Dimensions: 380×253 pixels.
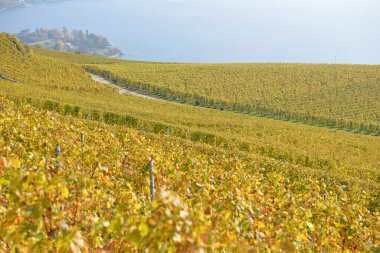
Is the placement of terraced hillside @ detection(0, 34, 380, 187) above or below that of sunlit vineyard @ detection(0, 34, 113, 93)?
below

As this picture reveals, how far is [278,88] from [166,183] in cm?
5736

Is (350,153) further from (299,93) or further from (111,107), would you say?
(299,93)

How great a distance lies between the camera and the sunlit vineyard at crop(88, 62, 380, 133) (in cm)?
5112

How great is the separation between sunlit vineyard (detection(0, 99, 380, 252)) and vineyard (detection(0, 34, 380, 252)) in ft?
0.08

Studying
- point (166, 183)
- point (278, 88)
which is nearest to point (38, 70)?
point (278, 88)

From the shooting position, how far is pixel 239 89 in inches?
2466

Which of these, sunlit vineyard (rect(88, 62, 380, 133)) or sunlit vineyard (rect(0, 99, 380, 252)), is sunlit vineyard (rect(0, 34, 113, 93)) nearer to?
sunlit vineyard (rect(88, 62, 380, 133))

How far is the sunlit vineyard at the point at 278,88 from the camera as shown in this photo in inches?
2013

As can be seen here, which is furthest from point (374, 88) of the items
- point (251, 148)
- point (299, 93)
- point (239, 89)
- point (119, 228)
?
point (119, 228)

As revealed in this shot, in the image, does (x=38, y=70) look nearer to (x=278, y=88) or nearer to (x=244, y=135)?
(x=278, y=88)

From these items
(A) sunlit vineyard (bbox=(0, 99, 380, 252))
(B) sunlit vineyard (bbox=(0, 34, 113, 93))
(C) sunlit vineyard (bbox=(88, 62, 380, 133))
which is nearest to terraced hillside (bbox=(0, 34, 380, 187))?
(A) sunlit vineyard (bbox=(0, 99, 380, 252))

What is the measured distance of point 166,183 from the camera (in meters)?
8.76

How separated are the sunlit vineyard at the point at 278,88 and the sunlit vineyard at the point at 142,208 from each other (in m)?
35.1

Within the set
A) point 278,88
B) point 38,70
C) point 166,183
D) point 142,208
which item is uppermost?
point 38,70
